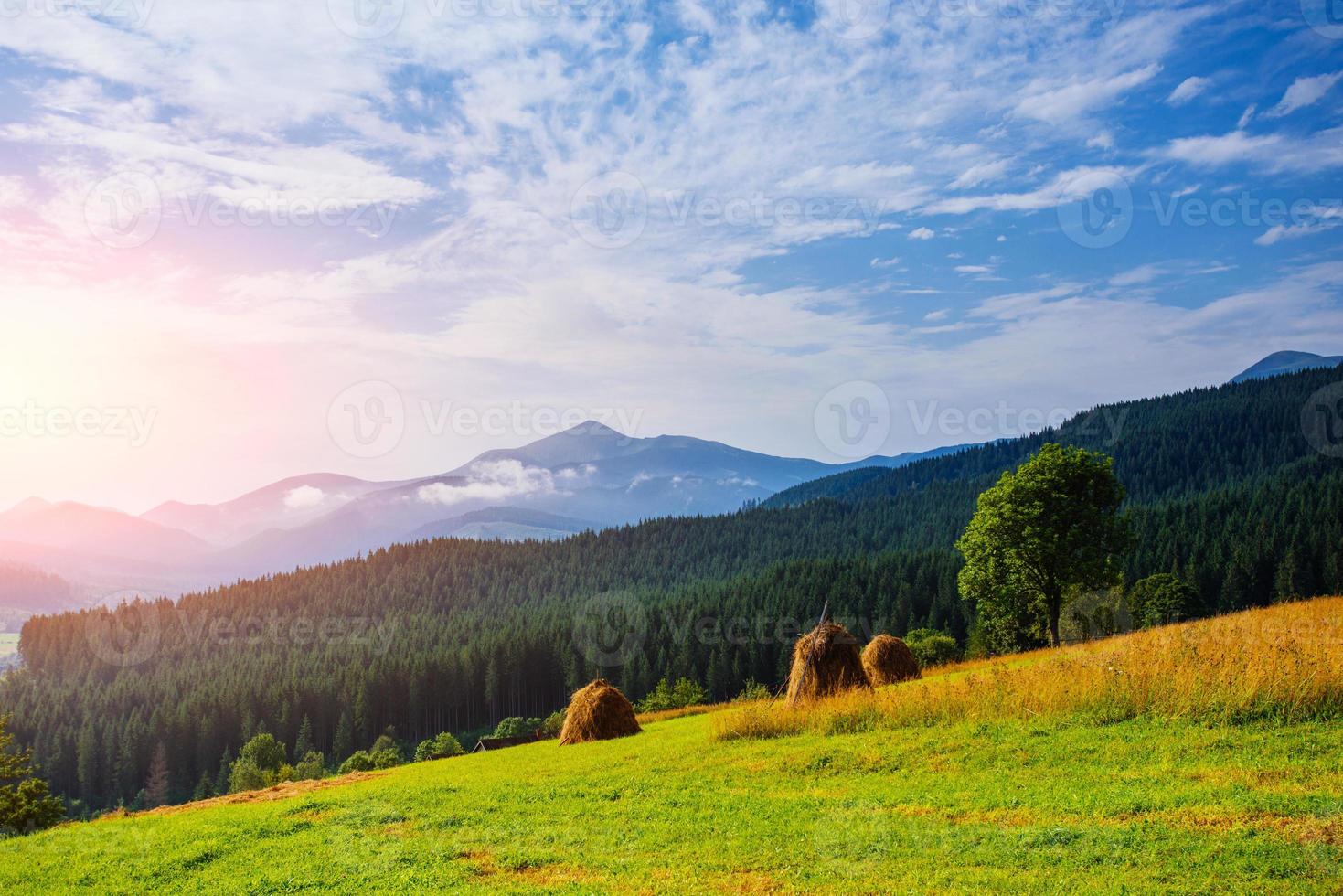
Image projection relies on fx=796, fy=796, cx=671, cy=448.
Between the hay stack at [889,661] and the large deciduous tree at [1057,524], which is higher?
the large deciduous tree at [1057,524]

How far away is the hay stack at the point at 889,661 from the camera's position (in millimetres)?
32656

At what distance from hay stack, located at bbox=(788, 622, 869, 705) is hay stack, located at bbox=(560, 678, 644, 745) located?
28.2 feet

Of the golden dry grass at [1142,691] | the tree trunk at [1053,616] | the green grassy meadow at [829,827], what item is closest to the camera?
the green grassy meadow at [829,827]

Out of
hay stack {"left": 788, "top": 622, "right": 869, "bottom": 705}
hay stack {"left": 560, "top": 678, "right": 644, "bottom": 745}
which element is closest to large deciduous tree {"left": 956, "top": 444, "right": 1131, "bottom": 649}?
hay stack {"left": 788, "top": 622, "right": 869, "bottom": 705}

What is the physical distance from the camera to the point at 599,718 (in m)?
31.5

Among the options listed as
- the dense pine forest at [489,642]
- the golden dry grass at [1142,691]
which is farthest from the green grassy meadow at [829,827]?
the dense pine forest at [489,642]

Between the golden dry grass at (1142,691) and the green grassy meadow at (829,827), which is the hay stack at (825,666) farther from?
the green grassy meadow at (829,827)

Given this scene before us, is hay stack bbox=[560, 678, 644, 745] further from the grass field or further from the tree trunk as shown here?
the tree trunk

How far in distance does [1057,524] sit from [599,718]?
24.5m

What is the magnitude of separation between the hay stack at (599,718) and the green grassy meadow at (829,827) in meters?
12.3

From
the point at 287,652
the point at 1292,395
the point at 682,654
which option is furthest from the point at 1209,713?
the point at 1292,395

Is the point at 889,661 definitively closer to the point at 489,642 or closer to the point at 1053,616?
the point at 1053,616

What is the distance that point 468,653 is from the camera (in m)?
122

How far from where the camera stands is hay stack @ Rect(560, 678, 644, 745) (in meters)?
31.2
